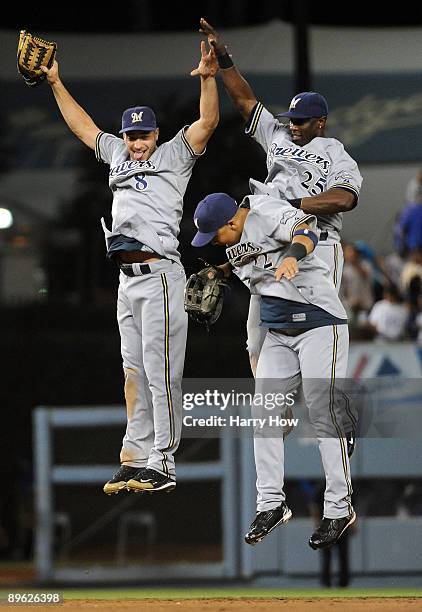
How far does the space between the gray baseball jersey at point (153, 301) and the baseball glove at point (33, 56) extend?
565 mm

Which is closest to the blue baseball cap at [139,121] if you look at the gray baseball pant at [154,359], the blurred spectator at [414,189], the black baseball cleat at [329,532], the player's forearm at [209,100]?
the player's forearm at [209,100]

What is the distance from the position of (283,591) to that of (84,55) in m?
4.63

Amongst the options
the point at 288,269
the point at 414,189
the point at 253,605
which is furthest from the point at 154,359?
the point at 414,189

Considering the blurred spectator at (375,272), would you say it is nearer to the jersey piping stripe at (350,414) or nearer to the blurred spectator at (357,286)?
the blurred spectator at (357,286)

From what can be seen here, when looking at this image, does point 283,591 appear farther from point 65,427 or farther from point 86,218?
point 86,218

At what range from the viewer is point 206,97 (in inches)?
249

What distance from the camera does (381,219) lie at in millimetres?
11062

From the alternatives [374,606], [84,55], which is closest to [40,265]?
[84,55]

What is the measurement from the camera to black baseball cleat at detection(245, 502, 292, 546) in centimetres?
628

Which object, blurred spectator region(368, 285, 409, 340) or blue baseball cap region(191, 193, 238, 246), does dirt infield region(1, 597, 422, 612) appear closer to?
blue baseball cap region(191, 193, 238, 246)

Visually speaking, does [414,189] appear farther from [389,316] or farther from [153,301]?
[153,301]

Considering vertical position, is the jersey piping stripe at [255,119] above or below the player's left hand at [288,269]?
above

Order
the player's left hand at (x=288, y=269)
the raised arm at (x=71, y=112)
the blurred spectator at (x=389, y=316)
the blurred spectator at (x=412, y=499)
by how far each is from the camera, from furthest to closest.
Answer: the blurred spectator at (x=412, y=499) → the blurred spectator at (x=389, y=316) → the raised arm at (x=71, y=112) → the player's left hand at (x=288, y=269)

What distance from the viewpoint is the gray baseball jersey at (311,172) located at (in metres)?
6.49
